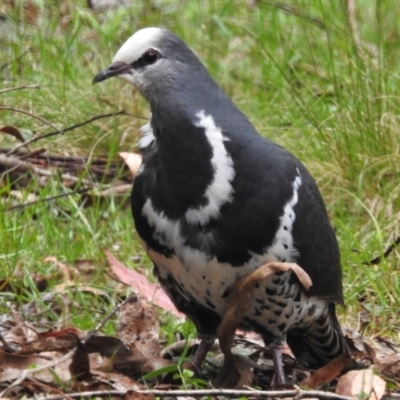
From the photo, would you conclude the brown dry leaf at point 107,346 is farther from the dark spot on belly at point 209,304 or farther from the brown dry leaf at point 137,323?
the dark spot on belly at point 209,304

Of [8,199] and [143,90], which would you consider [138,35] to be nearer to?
[143,90]

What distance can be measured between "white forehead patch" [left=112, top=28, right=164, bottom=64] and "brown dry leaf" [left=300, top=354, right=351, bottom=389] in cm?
132

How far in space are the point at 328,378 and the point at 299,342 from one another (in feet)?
1.22

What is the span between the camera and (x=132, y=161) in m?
5.93

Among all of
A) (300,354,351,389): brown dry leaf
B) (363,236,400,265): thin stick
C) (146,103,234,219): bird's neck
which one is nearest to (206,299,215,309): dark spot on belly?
(146,103,234,219): bird's neck

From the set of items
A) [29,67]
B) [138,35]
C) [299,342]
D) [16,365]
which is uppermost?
[138,35]

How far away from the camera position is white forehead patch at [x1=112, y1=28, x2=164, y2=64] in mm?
3902

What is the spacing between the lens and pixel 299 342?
4617mm

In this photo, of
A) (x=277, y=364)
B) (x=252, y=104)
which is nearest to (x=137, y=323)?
(x=277, y=364)

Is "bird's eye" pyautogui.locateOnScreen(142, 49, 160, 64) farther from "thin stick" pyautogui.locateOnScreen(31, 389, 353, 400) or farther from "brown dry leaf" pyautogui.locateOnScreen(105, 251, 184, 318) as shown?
"brown dry leaf" pyautogui.locateOnScreen(105, 251, 184, 318)

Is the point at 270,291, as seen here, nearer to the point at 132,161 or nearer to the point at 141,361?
→ the point at 141,361

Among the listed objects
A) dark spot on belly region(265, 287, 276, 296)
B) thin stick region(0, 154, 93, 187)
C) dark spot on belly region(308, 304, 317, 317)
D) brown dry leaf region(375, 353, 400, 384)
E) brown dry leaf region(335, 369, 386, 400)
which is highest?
thin stick region(0, 154, 93, 187)

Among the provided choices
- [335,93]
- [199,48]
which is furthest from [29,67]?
[335,93]

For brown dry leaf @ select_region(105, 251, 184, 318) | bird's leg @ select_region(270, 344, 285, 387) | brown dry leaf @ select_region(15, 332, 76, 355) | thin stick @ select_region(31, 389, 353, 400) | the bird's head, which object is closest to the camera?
thin stick @ select_region(31, 389, 353, 400)
